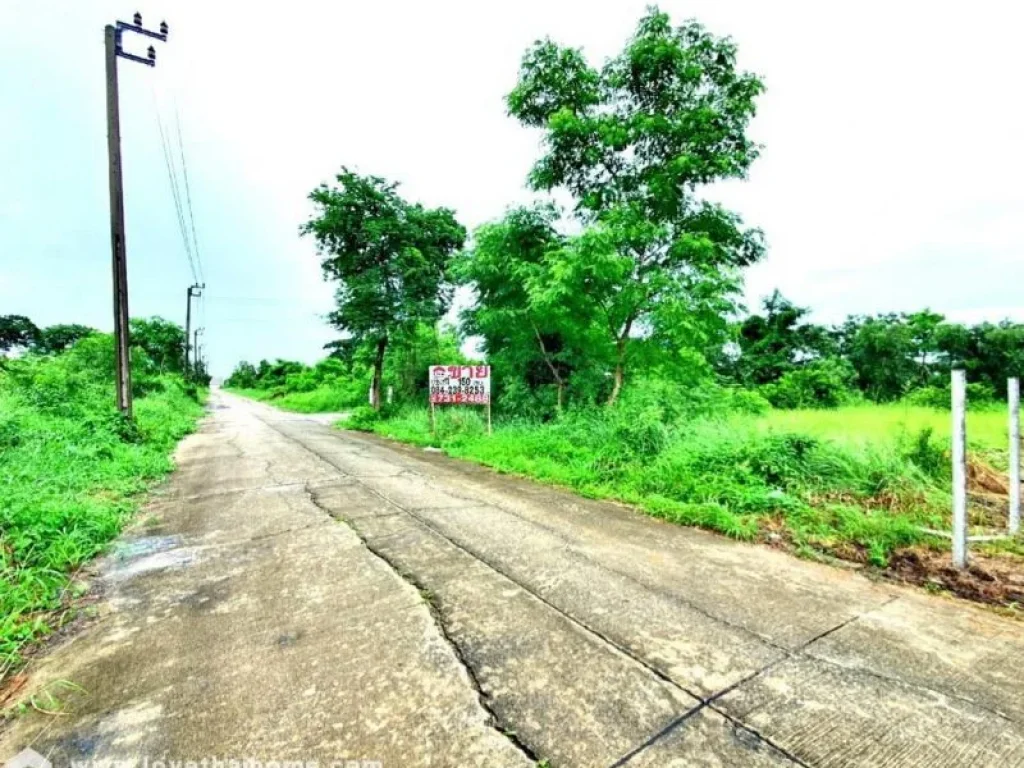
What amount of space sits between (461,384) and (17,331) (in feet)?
190

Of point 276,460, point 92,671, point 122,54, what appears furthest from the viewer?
point 122,54

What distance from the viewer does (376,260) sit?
14703 millimetres

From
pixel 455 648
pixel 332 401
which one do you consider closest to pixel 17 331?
pixel 332 401

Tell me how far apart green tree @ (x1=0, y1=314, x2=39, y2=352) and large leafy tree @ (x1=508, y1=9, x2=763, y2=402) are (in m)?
57.6

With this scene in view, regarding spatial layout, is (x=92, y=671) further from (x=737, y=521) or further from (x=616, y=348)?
(x=616, y=348)

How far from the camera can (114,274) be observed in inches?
342

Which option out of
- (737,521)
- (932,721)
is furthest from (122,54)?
(932,721)

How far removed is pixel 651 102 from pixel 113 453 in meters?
10.7

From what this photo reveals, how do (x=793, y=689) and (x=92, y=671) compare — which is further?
(x=92, y=671)

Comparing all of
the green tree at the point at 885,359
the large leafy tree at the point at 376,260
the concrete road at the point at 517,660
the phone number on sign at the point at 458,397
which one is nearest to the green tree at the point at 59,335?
the large leafy tree at the point at 376,260

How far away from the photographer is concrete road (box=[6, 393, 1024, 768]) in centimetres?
155

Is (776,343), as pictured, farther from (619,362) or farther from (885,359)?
(619,362)

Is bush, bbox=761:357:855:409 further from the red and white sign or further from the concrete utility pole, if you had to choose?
the concrete utility pole

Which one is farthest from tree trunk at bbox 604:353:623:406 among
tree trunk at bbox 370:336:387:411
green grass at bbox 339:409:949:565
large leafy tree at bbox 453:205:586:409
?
tree trunk at bbox 370:336:387:411
